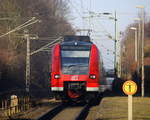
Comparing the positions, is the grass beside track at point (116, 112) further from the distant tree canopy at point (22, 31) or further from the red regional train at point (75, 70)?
the distant tree canopy at point (22, 31)

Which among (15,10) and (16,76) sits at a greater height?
A: (15,10)

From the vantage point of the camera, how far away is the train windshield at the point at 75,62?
26578mm

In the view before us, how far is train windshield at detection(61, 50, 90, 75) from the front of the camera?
26578mm

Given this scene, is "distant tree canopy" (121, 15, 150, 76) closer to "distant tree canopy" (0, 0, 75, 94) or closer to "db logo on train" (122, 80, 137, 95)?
"distant tree canopy" (0, 0, 75, 94)

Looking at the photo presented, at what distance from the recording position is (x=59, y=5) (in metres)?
67.1

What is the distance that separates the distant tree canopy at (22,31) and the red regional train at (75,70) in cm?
1478

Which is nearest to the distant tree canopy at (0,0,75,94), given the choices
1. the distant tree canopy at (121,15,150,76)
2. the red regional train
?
the distant tree canopy at (121,15,150,76)

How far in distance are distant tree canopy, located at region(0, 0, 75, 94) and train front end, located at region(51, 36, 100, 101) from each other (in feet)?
48.6

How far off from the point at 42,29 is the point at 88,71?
33940 millimetres

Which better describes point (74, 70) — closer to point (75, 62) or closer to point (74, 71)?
point (74, 71)

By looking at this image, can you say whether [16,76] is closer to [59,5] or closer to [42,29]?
[42,29]

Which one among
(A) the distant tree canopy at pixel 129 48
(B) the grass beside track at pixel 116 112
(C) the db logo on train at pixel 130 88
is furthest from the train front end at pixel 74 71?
(A) the distant tree canopy at pixel 129 48

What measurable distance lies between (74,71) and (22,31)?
2555 centimetres

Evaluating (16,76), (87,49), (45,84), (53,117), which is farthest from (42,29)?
(53,117)
